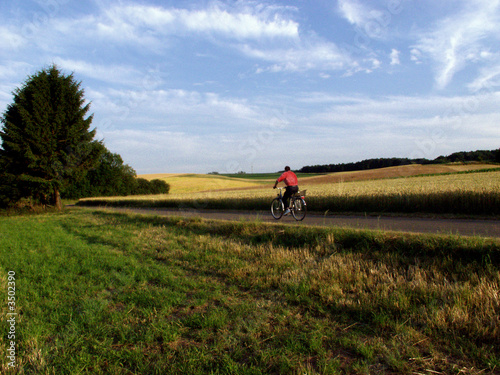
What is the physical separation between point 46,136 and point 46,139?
30 cm

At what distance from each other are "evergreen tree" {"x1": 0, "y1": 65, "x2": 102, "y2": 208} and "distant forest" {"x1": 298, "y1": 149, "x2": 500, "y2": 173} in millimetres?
50047

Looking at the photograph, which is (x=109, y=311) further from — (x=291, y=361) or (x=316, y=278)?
(x=316, y=278)

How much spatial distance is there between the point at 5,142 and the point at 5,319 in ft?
70.9

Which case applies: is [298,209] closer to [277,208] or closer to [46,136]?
[277,208]

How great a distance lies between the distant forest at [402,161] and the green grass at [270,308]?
51844 millimetres

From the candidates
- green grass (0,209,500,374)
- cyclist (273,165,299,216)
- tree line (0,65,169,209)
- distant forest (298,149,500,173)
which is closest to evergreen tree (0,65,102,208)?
tree line (0,65,169,209)

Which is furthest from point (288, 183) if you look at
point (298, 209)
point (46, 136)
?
point (46, 136)

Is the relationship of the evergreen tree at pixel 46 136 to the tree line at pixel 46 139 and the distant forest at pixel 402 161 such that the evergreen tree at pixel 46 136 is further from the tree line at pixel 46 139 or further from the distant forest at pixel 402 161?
the distant forest at pixel 402 161

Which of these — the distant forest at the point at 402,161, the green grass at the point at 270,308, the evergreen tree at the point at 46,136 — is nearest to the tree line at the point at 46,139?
the evergreen tree at the point at 46,136

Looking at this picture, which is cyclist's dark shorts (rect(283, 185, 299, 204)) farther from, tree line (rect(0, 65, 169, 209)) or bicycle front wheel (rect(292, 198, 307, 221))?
tree line (rect(0, 65, 169, 209))

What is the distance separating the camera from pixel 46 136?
21.8m

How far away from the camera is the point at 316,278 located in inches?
214

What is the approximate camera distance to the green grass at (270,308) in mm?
3107

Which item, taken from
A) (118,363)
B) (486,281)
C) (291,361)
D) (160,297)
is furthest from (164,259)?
(486,281)
